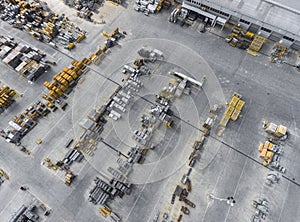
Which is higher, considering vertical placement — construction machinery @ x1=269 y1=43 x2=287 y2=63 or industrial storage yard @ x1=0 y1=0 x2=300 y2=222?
construction machinery @ x1=269 y1=43 x2=287 y2=63

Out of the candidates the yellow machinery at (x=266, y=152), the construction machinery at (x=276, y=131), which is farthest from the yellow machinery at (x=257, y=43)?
the yellow machinery at (x=266, y=152)

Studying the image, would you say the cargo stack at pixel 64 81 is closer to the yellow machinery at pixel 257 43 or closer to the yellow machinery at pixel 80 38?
the yellow machinery at pixel 80 38

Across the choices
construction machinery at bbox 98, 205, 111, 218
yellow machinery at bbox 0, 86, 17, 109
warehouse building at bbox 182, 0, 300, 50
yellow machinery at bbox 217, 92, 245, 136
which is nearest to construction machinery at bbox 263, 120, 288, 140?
yellow machinery at bbox 217, 92, 245, 136

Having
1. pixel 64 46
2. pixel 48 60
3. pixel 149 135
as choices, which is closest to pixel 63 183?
pixel 149 135

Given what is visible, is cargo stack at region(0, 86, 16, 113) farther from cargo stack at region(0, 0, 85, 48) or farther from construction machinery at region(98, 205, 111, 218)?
construction machinery at region(98, 205, 111, 218)

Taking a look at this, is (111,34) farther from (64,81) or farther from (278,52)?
(278,52)

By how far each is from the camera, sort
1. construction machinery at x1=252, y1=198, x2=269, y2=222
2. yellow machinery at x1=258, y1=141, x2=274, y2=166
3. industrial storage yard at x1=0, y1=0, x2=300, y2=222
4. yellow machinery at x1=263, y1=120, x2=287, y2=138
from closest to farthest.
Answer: construction machinery at x1=252, y1=198, x2=269, y2=222 < industrial storage yard at x1=0, y1=0, x2=300, y2=222 < yellow machinery at x1=258, y1=141, x2=274, y2=166 < yellow machinery at x1=263, y1=120, x2=287, y2=138

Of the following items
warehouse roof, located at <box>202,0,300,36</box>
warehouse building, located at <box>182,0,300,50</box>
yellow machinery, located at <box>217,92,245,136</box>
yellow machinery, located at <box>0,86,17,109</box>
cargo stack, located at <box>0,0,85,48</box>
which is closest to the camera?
yellow machinery, located at <box>217,92,245,136</box>
